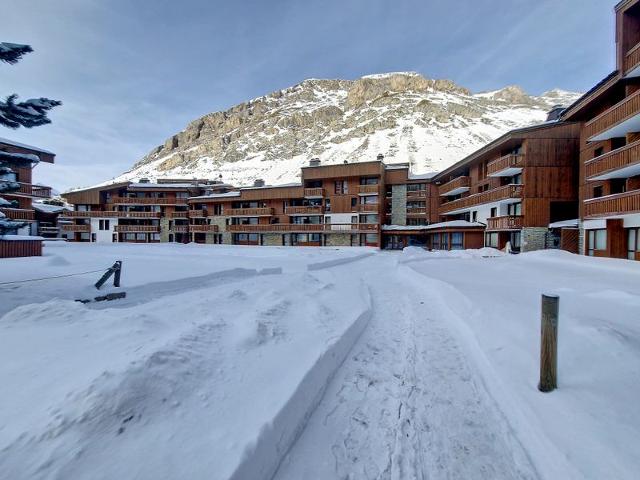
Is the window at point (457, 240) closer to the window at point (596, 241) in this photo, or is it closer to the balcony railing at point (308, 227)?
the balcony railing at point (308, 227)

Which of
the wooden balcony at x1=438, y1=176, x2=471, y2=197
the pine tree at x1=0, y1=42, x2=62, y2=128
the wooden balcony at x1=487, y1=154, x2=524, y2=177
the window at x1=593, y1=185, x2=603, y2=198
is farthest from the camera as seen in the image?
the wooden balcony at x1=438, y1=176, x2=471, y2=197

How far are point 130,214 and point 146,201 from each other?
339 cm

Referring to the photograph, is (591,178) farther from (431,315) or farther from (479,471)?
(479,471)

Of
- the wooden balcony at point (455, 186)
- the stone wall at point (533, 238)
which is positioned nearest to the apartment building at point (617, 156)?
the stone wall at point (533, 238)

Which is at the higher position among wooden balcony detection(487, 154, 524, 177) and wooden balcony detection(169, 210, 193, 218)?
wooden balcony detection(487, 154, 524, 177)

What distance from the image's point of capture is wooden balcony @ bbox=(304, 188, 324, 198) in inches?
1602

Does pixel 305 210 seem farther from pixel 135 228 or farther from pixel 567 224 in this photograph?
pixel 135 228

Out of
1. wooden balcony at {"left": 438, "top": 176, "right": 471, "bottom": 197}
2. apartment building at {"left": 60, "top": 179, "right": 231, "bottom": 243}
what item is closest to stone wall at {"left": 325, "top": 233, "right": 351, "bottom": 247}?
wooden balcony at {"left": 438, "top": 176, "right": 471, "bottom": 197}

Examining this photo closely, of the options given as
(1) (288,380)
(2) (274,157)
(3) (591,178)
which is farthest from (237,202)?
(2) (274,157)

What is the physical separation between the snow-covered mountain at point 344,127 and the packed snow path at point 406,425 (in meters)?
83.5

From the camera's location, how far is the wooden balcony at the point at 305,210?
40.4m

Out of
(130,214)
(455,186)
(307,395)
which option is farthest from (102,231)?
(307,395)

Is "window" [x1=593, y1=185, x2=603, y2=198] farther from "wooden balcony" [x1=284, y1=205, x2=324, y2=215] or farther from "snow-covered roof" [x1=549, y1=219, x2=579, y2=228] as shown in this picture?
"wooden balcony" [x1=284, y1=205, x2=324, y2=215]

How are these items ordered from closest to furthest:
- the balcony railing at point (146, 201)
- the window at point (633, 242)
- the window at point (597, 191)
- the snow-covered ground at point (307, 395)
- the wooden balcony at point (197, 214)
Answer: the snow-covered ground at point (307, 395)
the window at point (633, 242)
the window at point (597, 191)
the wooden balcony at point (197, 214)
the balcony railing at point (146, 201)
